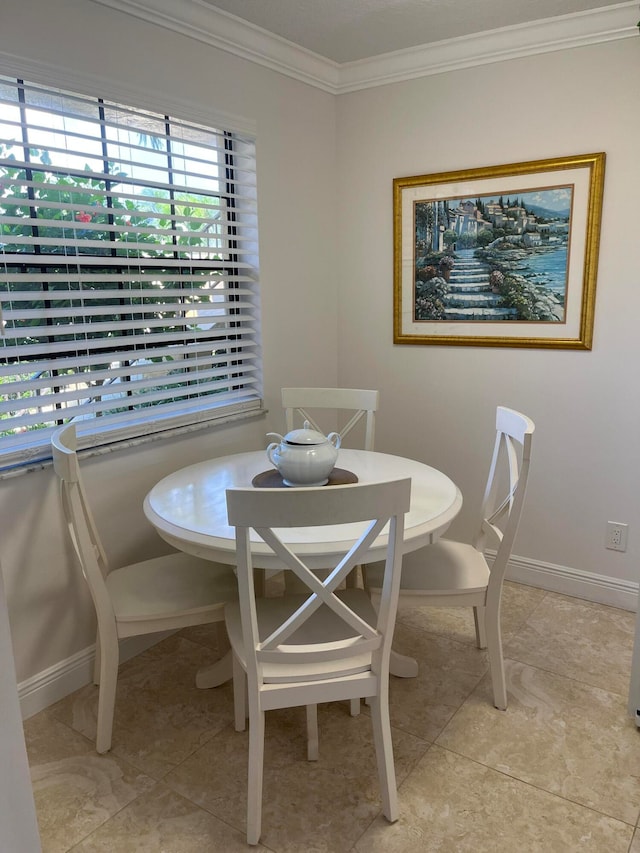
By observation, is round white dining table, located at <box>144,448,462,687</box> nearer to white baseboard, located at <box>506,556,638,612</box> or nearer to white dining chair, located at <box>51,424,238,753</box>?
white dining chair, located at <box>51,424,238,753</box>

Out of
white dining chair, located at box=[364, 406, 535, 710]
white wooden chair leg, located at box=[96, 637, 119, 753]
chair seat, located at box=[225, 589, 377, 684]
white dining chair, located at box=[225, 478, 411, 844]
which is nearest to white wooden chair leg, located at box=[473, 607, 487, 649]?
white dining chair, located at box=[364, 406, 535, 710]

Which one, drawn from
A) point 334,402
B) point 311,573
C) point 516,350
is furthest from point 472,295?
point 311,573

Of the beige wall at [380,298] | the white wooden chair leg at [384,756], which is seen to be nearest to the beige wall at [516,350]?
the beige wall at [380,298]

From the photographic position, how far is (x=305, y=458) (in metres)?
2.05

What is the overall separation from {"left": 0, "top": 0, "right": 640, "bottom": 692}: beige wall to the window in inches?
4.3

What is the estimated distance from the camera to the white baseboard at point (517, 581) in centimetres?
221

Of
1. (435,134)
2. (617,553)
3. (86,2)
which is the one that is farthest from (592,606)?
(86,2)

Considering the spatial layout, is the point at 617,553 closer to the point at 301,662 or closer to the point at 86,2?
the point at 301,662

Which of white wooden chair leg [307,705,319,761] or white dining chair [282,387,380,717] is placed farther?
white dining chair [282,387,380,717]

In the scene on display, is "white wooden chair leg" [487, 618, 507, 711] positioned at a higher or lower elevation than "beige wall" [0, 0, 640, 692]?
lower

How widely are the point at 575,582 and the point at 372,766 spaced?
1500 millimetres

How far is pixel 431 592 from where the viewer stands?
210 centimetres

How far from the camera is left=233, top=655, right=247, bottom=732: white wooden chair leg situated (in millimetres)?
2027

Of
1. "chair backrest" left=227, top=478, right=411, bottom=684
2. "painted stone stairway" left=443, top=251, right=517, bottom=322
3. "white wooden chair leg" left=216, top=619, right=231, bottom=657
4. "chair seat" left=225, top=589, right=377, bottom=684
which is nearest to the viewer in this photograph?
"chair backrest" left=227, top=478, right=411, bottom=684
